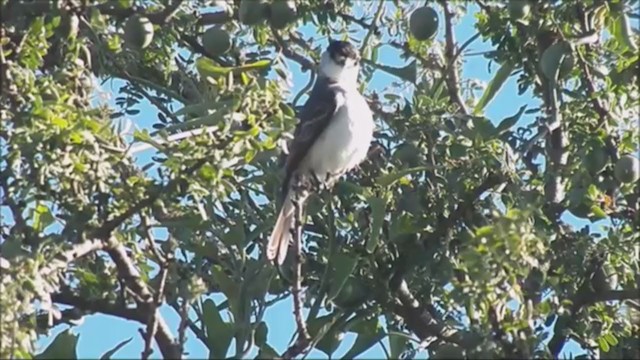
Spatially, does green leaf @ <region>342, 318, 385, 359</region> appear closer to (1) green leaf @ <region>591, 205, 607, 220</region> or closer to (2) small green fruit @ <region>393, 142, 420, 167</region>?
(2) small green fruit @ <region>393, 142, 420, 167</region>

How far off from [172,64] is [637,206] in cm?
161

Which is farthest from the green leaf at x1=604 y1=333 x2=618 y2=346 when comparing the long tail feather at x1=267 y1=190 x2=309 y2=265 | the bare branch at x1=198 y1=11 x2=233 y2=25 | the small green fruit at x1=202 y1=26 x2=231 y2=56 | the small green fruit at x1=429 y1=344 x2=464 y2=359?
the bare branch at x1=198 y1=11 x2=233 y2=25

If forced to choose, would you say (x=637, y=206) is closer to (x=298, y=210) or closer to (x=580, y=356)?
(x=580, y=356)

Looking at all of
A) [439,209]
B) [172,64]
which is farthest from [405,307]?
[172,64]

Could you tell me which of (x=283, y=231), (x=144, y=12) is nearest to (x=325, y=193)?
(x=283, y=231)

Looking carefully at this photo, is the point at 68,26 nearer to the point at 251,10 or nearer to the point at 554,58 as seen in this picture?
the point at 251,10

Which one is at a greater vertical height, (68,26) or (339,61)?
(339,61)

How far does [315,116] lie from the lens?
6.09 meters

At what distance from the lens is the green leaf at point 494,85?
5027mm

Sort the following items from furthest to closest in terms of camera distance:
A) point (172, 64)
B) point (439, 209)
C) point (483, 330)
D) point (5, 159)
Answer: point (172, 64), point (439, 209), point (5, 159), point (483, 330)

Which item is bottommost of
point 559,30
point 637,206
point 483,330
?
point 483,330

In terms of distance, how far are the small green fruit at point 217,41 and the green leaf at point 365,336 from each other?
84 cm

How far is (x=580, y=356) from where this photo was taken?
4758 millimetres

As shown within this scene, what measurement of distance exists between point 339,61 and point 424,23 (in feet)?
3.39
